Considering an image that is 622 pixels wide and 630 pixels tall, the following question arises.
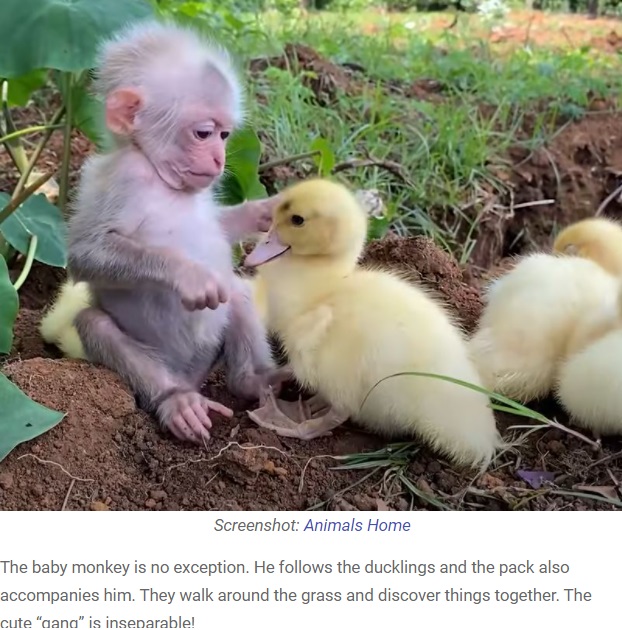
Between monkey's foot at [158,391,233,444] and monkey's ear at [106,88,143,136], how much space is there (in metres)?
0.44

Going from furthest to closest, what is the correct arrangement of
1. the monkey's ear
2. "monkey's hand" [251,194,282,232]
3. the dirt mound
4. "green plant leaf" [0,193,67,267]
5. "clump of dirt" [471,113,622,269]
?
"clump of dirt" [471,113,622,269] → "green plant leaf" [0,193,67,267] → "monkey's hand" [251,194,282,232] → the monkey's ear → the dirt mound

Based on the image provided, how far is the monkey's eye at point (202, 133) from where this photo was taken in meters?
1.31

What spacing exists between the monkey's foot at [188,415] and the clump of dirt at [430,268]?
0.53 meters

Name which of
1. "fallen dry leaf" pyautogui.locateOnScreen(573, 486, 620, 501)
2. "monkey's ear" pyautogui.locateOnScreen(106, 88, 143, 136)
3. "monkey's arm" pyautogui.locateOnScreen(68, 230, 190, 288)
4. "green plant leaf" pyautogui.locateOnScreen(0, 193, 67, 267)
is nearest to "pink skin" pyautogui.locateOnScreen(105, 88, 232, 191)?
"monkey's ear" pyautogui.locateOnScreen(106, 88, 143, 136)

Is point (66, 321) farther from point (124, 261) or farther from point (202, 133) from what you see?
point (202, 133)

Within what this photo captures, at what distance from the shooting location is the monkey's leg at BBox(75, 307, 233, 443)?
4.31 feet

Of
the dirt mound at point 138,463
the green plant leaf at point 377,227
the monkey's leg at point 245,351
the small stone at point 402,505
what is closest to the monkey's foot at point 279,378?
the monkey's leg at point 245,351

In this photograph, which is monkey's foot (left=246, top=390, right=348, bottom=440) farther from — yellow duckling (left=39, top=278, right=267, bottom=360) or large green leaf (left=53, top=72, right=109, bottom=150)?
large green leaf (left=53, top=72, right=109, bottom=150)

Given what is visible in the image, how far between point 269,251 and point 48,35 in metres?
0.56

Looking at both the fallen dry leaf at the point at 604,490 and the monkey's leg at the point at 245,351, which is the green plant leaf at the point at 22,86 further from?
the fallen dry leaf at the point at 604,490

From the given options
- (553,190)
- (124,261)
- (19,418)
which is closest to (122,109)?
(124,261)
